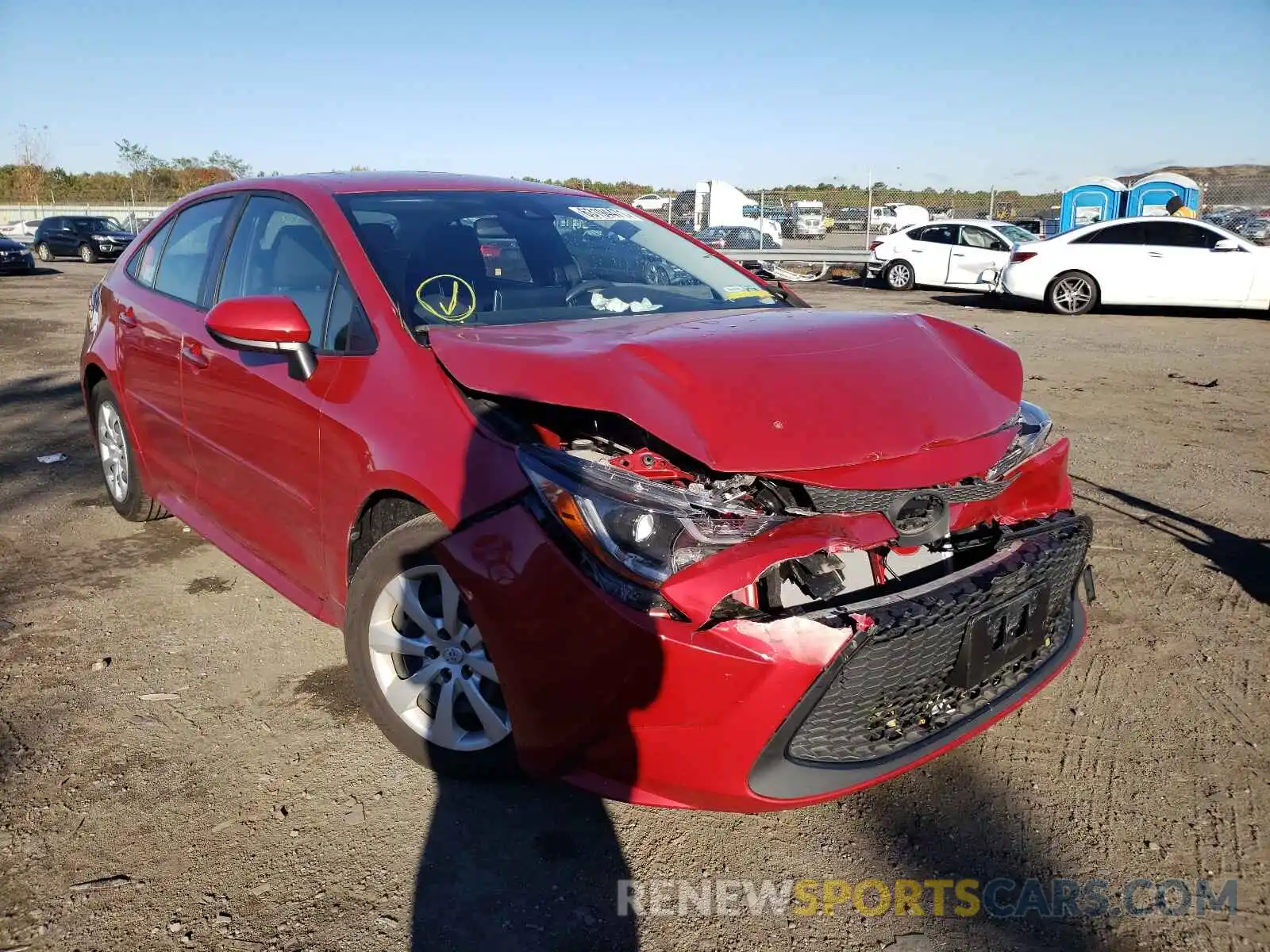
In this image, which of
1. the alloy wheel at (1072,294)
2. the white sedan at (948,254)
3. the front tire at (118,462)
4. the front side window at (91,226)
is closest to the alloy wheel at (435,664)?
the front tire at (118,462)

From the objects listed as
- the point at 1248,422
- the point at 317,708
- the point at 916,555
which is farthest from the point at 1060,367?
the point at 317,708

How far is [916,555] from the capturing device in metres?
2.55

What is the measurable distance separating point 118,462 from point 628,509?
11.3ft

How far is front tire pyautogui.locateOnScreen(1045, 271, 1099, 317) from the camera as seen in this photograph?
1402 cm

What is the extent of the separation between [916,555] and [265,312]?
1.93 meters

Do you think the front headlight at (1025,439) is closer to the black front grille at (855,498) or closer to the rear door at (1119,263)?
the black front grille at (855,498)

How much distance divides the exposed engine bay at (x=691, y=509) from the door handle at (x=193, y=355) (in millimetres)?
1508

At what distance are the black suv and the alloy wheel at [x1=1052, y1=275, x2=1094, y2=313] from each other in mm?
23689

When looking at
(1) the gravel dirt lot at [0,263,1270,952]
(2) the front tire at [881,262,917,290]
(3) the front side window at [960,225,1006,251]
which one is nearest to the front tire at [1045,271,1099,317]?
(3) the front side window at [960,225,1006,251]

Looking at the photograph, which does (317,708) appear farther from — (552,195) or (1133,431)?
(1133,431)

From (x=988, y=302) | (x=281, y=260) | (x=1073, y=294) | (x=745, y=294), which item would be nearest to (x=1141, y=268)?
(x=1073, y=294)

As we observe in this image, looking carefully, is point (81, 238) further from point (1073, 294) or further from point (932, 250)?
point (1073, 294)

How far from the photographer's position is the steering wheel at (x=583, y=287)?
10.8 ft

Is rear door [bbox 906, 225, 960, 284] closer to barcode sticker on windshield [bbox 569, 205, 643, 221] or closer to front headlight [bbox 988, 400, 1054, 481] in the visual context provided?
barcode sticker on windshield [bbox 569, 205, 643, 221]
